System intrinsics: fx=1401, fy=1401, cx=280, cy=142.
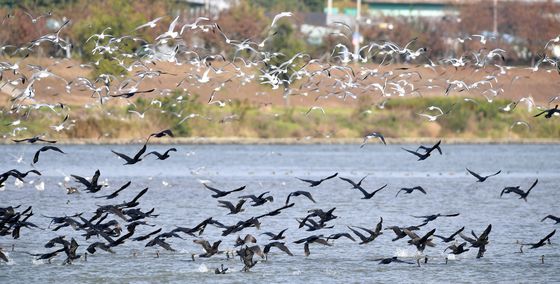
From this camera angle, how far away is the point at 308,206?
38.5 meters

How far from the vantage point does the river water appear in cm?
2481

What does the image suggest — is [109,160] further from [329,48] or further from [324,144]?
[329,48]

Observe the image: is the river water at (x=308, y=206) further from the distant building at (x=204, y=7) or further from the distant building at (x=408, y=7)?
the distant building at (x=408, y=7)

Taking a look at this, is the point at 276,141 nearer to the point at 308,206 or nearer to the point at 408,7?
the point at 308,206

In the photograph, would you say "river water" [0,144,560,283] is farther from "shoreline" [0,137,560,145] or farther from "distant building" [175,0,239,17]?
"distant building" [175,0,239,17]

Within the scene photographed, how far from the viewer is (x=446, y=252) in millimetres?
27234

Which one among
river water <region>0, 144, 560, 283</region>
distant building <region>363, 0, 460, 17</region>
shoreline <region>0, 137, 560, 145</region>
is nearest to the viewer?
river water <region>0, 144, 560, 283</region>

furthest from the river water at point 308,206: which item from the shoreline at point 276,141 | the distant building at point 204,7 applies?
the distant building at point 204,7

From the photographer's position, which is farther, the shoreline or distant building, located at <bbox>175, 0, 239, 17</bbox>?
distant building, located at <bbox>175, 0, 239, 17</bbox>

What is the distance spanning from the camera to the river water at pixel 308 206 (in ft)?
81.4

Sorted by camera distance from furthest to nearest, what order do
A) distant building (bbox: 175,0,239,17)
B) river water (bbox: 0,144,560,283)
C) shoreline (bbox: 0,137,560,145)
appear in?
distant building (bbox: 175,0,239,17)
shoreline (bbox: 0,137,560,145)
river water (bbox: 0,144,560,283)

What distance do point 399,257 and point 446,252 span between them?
3.49 feet

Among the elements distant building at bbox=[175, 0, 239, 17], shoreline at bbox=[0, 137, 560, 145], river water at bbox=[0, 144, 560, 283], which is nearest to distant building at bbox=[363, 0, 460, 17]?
distant building at bbox=[175, 0, 239, 17]

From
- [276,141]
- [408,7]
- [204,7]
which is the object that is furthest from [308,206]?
[408,7]
